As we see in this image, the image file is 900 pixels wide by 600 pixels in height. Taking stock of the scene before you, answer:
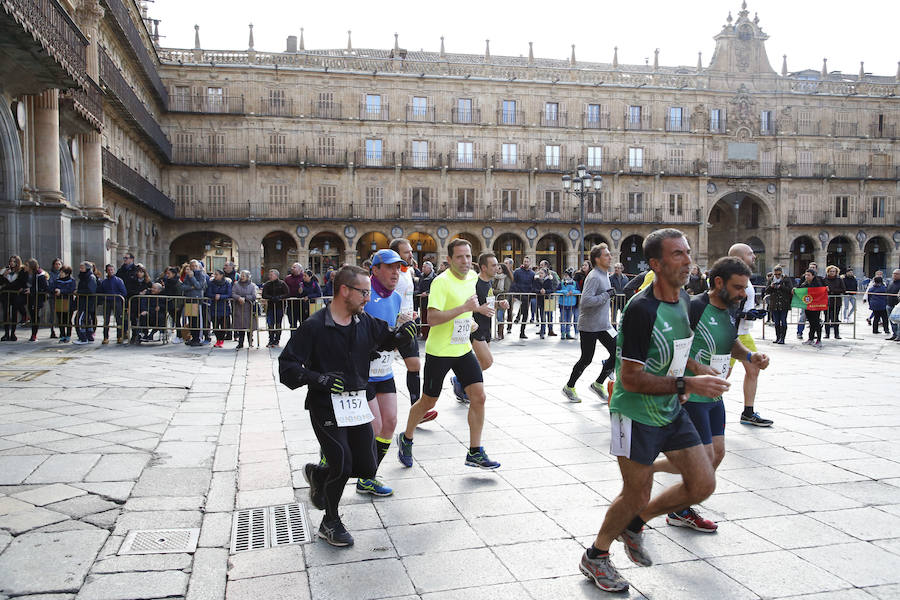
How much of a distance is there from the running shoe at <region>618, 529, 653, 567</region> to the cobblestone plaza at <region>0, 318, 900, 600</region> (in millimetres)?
66

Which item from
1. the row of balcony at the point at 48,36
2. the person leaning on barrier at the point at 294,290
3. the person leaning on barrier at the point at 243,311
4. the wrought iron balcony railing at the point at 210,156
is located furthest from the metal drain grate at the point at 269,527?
the wrought iron balcony railing at the point at 210,156

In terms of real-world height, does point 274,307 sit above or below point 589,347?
above

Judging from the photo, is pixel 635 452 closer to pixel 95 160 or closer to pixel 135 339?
pixel 135 339

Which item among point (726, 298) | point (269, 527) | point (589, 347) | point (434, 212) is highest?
point (434, 212)

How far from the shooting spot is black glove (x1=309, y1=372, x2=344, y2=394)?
372 cm

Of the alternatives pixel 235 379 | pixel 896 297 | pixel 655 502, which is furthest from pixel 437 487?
pixel 896 297

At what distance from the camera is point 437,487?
16.1 feet

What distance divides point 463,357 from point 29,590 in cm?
314

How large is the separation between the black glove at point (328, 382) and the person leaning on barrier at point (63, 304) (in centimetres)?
1173

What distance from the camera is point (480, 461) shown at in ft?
17.3

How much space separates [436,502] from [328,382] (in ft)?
4.41

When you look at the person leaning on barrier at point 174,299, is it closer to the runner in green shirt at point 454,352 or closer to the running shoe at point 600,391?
the running shoe at point 600,391

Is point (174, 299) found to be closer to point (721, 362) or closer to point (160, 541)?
point (160, 541)

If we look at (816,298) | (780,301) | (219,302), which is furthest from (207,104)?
(816,298)
